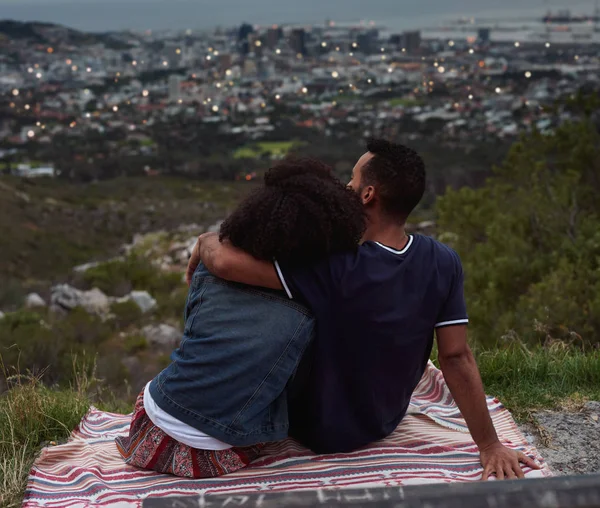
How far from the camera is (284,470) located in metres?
2.30

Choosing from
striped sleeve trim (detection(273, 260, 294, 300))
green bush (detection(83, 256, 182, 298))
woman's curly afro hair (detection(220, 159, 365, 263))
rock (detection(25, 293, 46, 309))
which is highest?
woman's curly afro hair (detection(220, 159, 365, 263))

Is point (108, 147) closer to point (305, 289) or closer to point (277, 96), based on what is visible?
point (277, 96)

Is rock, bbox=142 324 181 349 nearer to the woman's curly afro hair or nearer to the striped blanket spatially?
the striped blanket

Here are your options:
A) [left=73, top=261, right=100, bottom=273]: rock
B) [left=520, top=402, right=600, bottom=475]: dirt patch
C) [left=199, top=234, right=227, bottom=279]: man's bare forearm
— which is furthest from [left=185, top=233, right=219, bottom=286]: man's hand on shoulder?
[left=73, top=261, right=100, bottom=273]: rock

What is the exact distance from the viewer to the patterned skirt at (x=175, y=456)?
7.35ft

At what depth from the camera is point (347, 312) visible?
7.01 feet

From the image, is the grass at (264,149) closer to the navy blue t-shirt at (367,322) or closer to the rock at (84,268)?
the rock at (84,268)

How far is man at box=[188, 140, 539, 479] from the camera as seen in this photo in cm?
213

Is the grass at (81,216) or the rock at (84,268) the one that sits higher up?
the rock at (84,268)

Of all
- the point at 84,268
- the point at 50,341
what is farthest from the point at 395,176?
the point at 84,268

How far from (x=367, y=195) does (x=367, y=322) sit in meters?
0.39

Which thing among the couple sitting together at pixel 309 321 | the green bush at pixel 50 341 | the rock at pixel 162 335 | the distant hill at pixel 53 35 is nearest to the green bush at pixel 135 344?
the rock at pixel 162 335

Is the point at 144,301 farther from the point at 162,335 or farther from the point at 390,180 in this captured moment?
the point at 390,180

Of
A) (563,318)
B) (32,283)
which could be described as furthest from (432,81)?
(563,318)
